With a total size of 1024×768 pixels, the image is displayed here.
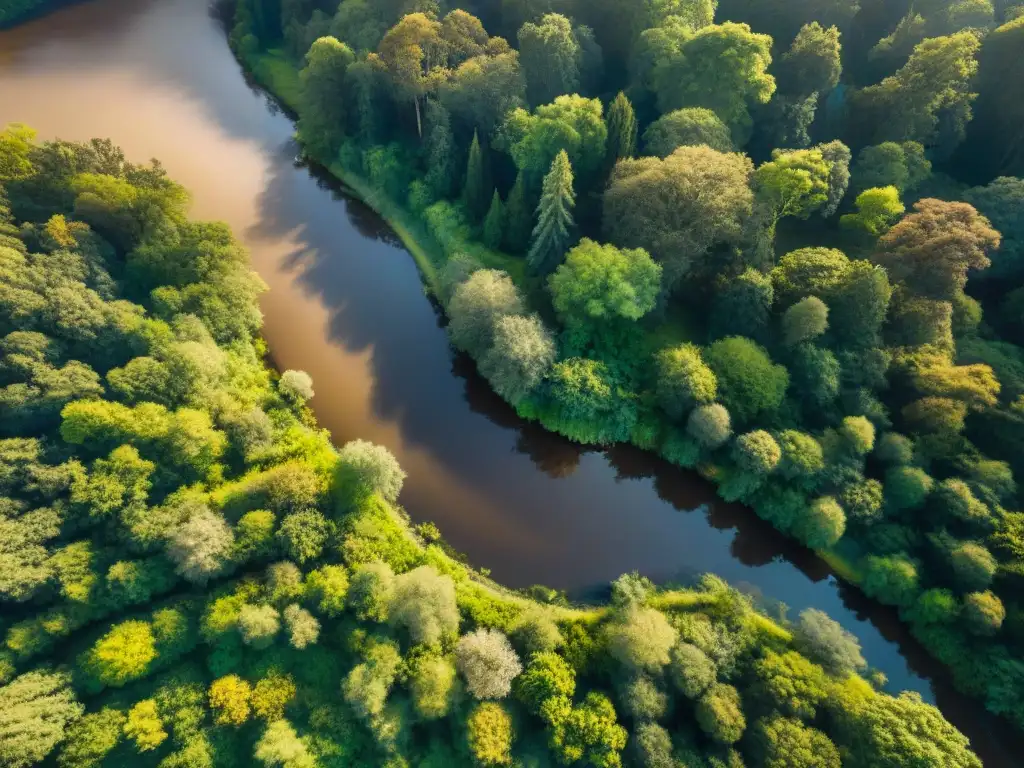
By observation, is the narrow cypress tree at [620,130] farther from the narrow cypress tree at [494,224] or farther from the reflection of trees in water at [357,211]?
the reflection of trees in water at [357,211]

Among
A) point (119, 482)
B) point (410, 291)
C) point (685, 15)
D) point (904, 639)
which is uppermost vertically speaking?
point (685, 15)

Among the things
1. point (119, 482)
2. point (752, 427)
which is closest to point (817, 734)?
point (752, 427)

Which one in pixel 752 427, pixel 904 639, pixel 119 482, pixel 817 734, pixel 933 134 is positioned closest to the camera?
pixel 817 734

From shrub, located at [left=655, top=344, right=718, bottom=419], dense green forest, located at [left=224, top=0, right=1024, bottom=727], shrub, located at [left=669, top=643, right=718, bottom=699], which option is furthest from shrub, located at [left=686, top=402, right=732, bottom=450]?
shrub, located at [left=669, top=643, right=718, bottom=699]

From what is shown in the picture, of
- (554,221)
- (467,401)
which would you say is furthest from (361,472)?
(554,221)

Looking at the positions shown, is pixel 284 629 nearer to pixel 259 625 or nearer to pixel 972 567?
pixel 259 625

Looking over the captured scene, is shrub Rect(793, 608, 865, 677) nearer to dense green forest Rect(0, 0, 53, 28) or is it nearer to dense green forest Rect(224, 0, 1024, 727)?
dense green forest Rect(224, 0, 1024, 727)

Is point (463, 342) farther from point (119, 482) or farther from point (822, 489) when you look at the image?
point (822, 489)
